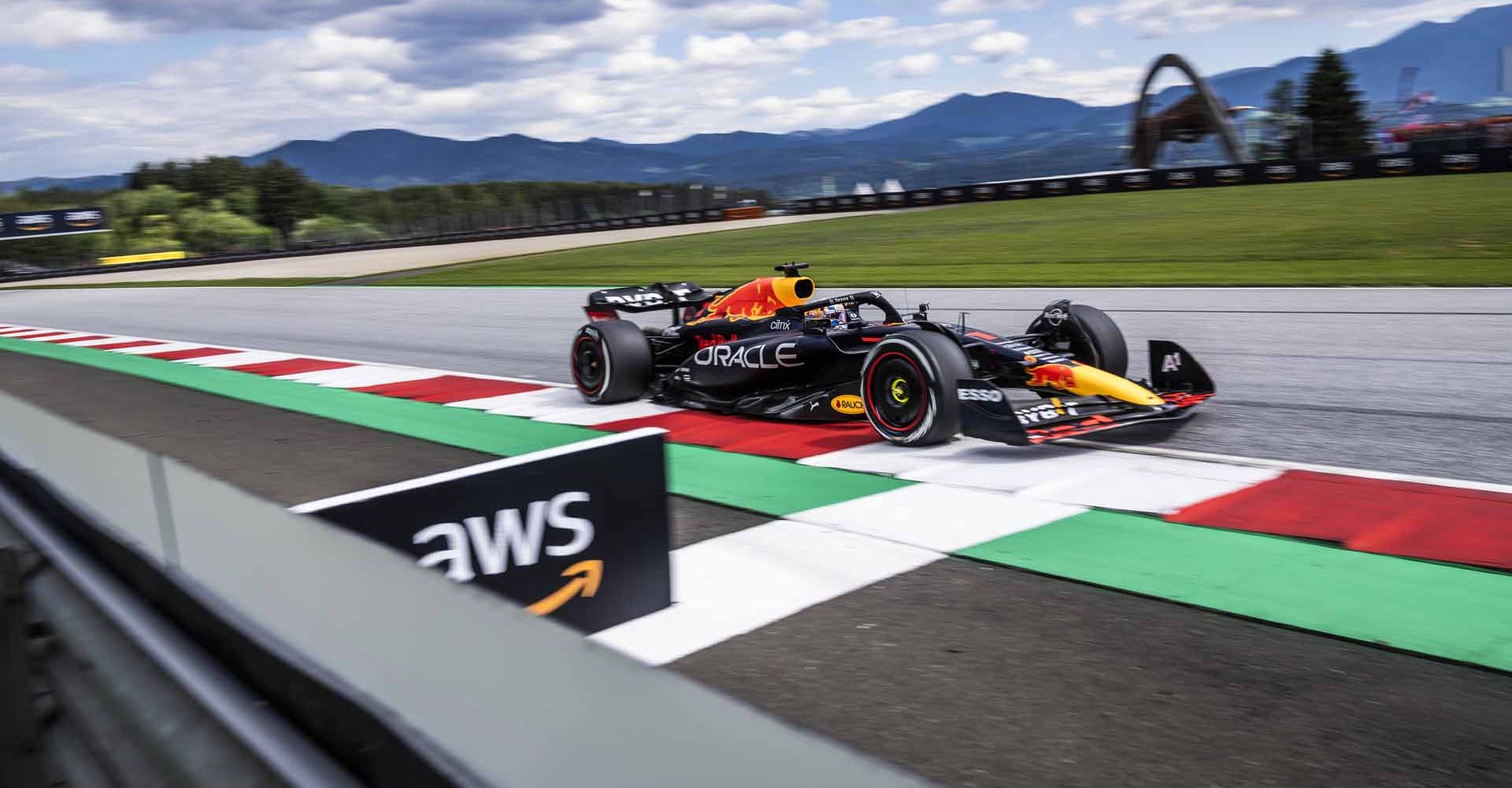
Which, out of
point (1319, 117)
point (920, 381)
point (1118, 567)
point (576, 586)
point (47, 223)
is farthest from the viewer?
point (1319, 117)

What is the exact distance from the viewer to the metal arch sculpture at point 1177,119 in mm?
55469

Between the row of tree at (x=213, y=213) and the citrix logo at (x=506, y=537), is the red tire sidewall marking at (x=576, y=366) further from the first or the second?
the row of tree at (x=213, y=213)

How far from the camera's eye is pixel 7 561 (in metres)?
3.63

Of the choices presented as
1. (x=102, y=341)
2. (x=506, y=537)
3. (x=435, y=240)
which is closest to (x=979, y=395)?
(x=506, y=537)

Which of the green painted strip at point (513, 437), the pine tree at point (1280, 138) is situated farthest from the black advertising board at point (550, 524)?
the pine tree at point (1280, 138)

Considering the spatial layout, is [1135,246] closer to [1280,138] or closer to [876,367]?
[876,367]

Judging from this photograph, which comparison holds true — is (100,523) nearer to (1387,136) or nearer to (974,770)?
(974,770)

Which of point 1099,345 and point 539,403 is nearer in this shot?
point 1099,345

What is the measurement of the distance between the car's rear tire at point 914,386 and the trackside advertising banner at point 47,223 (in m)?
65.2

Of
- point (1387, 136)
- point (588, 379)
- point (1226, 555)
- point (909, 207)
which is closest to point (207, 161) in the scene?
point (909, 207)

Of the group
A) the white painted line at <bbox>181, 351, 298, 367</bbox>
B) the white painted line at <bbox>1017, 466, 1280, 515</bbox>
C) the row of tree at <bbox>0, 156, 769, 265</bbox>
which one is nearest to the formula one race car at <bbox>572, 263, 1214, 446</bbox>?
the white painted line at <bbox>1017, 466, 1280, 515</bbox>

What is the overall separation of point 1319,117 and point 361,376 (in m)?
72.1

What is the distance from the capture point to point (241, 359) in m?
15.1

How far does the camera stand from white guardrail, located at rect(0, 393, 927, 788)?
5.51 ft
